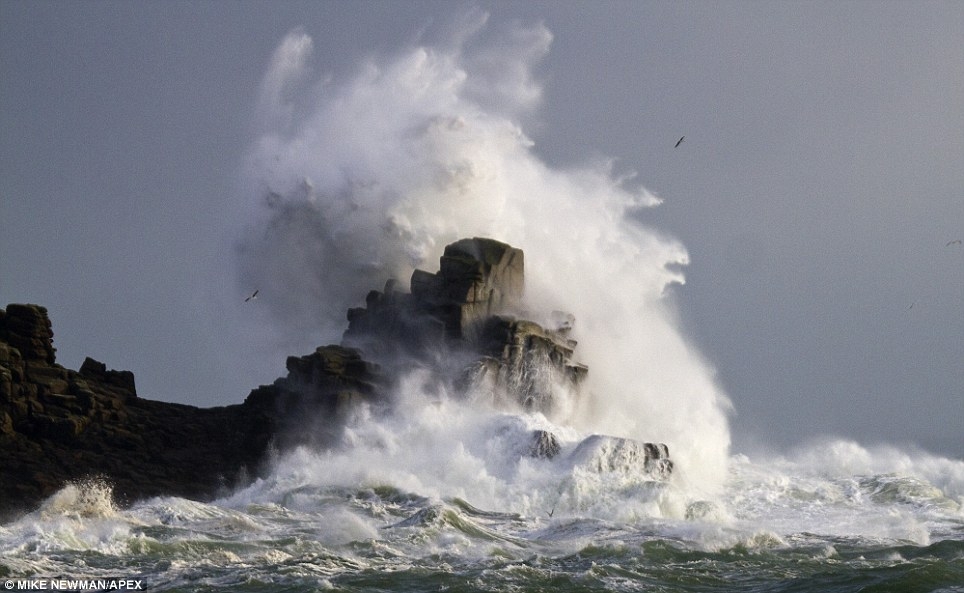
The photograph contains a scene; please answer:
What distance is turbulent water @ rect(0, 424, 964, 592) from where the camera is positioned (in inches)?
754

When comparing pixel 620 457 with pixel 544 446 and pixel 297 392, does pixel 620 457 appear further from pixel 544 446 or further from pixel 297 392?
pixel 297 392

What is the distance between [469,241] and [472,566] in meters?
23.2

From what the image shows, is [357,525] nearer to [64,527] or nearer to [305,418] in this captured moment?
[64,527]

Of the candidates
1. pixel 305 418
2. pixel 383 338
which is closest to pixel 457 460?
pixel 305 418

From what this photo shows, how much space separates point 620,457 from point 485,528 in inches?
330

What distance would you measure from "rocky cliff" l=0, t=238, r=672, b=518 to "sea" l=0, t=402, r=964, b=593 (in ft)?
3.26

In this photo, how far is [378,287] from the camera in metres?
45.8

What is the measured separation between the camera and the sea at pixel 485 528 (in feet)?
62.7

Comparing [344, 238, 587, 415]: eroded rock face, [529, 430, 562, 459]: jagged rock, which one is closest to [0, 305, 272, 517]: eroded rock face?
[344, 238, 587, 415]: eroded rock face

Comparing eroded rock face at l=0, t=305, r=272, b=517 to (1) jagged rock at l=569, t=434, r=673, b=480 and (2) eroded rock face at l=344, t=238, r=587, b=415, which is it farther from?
(1) jagged rock at l=569, t=434, r=673, b=480

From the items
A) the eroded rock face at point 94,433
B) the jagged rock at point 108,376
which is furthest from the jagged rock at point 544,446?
the jagged rock at point 108,376

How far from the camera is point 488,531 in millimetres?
25750

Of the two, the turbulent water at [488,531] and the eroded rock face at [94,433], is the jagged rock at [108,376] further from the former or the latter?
the turbulent water at [488,531]

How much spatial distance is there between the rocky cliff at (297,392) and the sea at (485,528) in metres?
0.99
